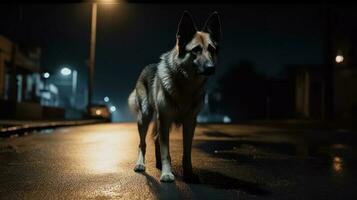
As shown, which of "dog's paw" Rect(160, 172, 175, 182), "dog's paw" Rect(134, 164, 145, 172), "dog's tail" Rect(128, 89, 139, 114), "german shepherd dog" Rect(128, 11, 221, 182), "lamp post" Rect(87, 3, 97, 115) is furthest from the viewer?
"lamp post" Rect(87, 3, 97, 115)

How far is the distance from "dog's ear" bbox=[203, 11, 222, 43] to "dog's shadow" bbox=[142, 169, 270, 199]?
169cm

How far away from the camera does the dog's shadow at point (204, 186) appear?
5.04 metres

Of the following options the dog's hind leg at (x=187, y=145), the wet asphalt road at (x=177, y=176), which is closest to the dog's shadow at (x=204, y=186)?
the wet asphalt road at (x=177, y=176)

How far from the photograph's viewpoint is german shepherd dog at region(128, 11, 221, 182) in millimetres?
5391

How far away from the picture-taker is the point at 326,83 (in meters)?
28.0

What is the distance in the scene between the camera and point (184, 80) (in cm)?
569

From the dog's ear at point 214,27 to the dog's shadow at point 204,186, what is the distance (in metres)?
1.69

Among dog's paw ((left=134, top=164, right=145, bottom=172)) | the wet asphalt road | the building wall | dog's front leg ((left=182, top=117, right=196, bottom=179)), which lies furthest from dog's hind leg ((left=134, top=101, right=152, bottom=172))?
the building wall

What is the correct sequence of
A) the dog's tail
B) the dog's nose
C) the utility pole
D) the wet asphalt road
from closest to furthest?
the wet asphalt road → the dog's nose → the dog's tail → the utility pole

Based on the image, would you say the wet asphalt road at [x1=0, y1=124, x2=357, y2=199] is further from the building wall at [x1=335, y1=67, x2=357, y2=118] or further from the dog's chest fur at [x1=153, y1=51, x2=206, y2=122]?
the building wall at [x1=335, y1=67, x2=357, y2=118]

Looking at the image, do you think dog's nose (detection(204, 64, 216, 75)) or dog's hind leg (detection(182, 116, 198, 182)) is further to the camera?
dog's hind leg (detection(182, 116, 198, 182))

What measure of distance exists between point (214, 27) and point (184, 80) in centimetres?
73

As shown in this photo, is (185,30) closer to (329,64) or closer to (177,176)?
(177,176)

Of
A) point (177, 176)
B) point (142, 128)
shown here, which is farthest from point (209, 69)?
point (142, 128)
